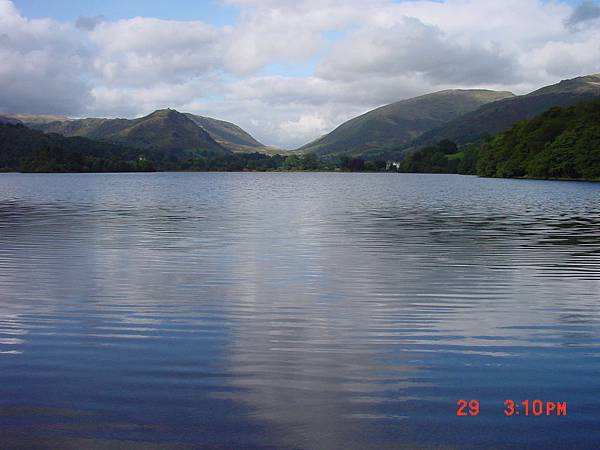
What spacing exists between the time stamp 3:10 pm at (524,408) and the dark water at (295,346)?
0.16m

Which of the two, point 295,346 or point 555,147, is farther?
point 555,147

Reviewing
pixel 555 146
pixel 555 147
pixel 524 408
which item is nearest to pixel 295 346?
pixel 524 408

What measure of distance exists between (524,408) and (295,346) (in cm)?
488

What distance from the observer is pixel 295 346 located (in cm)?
1315

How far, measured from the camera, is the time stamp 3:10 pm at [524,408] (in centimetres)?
945

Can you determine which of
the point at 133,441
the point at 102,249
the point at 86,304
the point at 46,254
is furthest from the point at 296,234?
the point at 133,441

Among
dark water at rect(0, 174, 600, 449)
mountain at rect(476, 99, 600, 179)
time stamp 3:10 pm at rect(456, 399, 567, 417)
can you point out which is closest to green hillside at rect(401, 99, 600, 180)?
mountain at rect(476, 99, 600, 179)

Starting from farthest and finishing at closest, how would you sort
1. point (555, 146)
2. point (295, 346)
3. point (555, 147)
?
point (555, 146)
point (555, 147)
point (295, 346)

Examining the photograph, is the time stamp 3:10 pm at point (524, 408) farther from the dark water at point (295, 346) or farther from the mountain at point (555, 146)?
the mountain at point (555, 146)

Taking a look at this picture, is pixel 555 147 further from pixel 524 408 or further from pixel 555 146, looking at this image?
pixel 524 408

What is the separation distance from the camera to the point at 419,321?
609 inches

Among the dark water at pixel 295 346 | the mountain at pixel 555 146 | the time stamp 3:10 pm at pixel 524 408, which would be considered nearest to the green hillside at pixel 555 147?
the mountain at pixel 555 146

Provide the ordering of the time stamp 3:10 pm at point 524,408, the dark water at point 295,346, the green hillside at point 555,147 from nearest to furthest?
the dark water at point 295,346, the time stamp 3:10 pm at point 524,408, the green hillside at point 555,147

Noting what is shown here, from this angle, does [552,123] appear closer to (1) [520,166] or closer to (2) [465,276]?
(1) [520,166]
